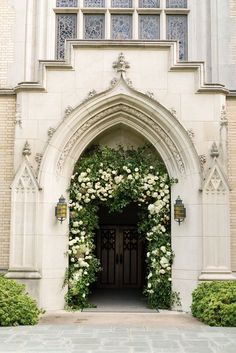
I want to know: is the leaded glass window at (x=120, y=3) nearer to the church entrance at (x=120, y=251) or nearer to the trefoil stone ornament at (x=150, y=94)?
the trefoil stone ornament at (x=150, y=94)

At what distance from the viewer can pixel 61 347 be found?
7.32m

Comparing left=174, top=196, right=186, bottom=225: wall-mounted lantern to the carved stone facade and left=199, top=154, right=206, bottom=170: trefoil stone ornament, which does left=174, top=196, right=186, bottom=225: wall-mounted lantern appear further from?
left=199, top=154, right=206, bottom=170: trefoil stone ornament

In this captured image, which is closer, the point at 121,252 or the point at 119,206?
the point at 119,206

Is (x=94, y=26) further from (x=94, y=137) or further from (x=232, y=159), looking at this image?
(x=232, y=159)

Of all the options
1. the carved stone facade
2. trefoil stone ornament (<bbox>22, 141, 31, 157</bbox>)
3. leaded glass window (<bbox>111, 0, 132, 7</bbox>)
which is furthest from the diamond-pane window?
trefoil stone ornament (<bbox>22, 141, 31, 157</bbox>)

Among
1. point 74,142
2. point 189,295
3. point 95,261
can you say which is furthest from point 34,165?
point 189,295

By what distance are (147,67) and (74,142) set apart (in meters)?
2.61

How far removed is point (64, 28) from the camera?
45.1 ft

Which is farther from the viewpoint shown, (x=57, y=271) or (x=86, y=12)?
(x=86, y=12)

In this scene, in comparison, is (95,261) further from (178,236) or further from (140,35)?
(140,35)

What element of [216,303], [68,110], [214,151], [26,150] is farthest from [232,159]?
[26,150]

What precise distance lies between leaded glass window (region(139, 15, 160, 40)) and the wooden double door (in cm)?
619

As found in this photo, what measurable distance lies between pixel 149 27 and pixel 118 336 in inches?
359

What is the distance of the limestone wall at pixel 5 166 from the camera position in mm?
11516
